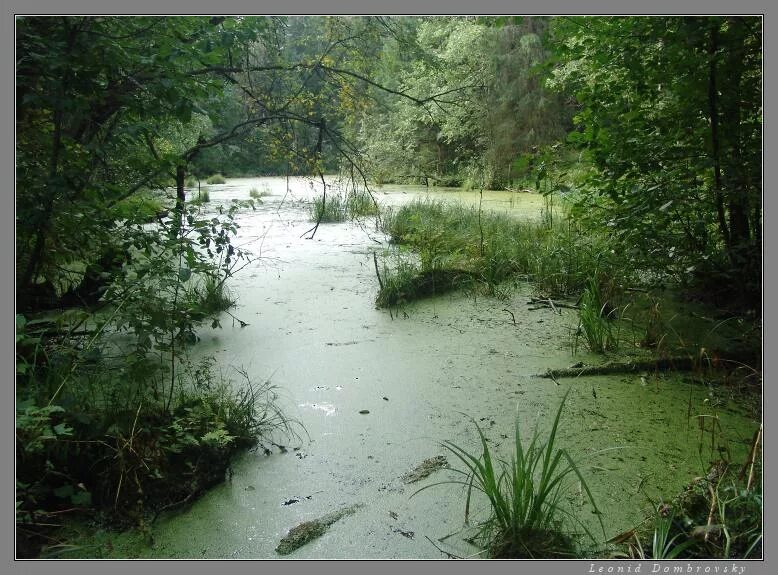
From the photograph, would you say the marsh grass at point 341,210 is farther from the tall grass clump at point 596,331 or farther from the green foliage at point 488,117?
the tall grass clump at point 596,331

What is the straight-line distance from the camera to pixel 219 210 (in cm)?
321

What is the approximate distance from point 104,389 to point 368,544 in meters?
1.18

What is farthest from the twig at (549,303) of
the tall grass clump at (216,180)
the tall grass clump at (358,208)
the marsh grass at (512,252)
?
the tall grass clump at (216,180)

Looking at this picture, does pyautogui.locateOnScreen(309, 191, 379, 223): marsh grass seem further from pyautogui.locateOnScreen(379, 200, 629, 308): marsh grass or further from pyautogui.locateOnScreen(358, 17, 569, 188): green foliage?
pyautogui.locateOnScreen(358, 17, 569, 188): green foliage

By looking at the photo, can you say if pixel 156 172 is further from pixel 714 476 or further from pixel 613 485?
pixel 714 476

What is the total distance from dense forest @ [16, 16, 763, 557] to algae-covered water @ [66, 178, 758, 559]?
0.47 feet

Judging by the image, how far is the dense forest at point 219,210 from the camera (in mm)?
1808

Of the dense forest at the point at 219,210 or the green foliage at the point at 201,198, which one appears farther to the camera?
A: the green foliage at the point at 201,198

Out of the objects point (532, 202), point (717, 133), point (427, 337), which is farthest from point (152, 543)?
point (532, 202)

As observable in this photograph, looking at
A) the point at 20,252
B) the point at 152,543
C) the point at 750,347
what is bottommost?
the point at 152,543

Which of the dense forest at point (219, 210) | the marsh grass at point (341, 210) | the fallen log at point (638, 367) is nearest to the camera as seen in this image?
the dense forest at point (219, 210)

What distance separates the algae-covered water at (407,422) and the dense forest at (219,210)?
5.6 inches

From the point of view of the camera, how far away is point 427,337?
10.2ft

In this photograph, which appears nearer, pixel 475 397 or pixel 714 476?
pixel 714 476
